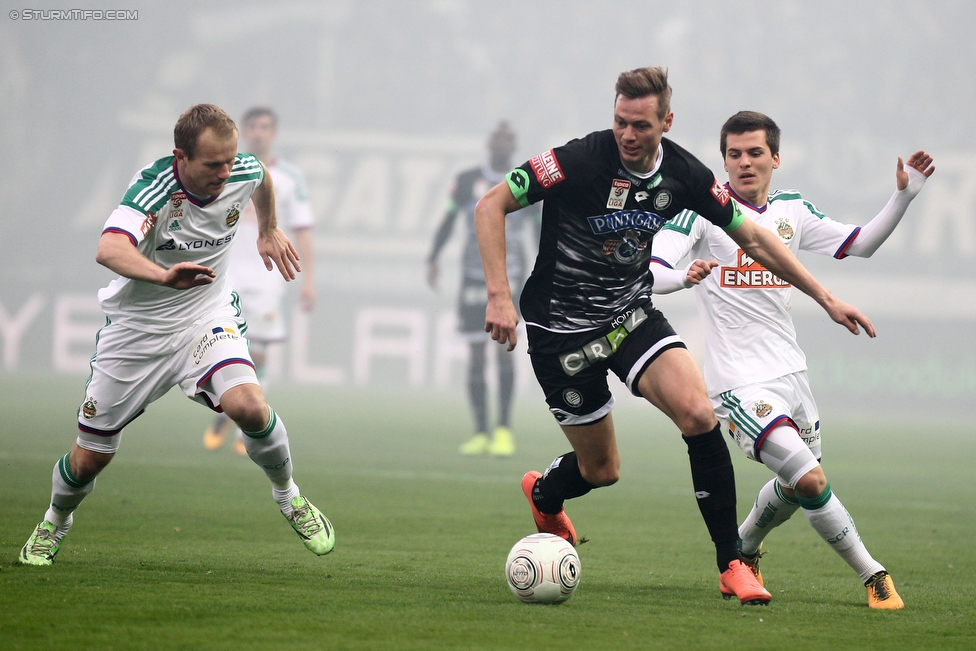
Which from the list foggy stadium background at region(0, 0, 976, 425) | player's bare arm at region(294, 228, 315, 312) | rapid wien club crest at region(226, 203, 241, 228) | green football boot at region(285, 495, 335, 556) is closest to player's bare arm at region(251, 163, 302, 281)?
rapid wien club crest at region(226, 203, 241, 228)

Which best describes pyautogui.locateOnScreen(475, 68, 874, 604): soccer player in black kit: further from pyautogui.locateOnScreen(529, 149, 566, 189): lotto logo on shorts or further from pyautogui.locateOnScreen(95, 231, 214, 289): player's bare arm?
pyautogui.locateOnScreen(95, 231, 214, 289): player's bare arm

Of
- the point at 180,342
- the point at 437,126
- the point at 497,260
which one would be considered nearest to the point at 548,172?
the point at 497,260

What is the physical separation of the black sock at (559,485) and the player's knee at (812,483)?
90 cm

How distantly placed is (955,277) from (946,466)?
44.1 feet

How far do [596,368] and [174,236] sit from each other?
190 centimetres

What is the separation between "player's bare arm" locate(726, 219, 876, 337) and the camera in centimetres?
476

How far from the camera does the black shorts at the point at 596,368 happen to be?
4766mm

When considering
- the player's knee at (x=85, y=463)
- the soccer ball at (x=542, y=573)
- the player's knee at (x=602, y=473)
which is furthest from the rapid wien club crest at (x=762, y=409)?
the player's knee at (x=85, y=463)

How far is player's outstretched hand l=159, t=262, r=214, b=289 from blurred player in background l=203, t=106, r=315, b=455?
6.08 meters

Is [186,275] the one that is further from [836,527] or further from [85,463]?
[836,527]

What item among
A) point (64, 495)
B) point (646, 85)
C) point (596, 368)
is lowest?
point (64, 495)

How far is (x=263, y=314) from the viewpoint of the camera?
10.5 meters

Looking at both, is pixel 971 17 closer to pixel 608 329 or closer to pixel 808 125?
pixel 808 125

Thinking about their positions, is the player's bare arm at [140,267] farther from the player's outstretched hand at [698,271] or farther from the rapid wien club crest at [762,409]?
the rapid wien club crest at [762,409]
